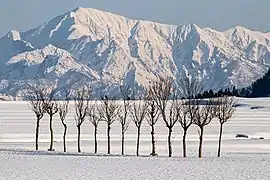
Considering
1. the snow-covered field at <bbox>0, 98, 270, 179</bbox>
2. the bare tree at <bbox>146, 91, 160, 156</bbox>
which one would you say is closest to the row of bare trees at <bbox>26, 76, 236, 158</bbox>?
the bare tree at <bbox>146, 91, 160, 156</bbox>

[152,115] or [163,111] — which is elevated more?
[163,111]

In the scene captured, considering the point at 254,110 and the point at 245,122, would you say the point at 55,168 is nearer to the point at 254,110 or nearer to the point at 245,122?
the point at 245,122

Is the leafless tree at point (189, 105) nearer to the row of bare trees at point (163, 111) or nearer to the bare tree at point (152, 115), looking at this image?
the row of bare trees at point (163, 111)

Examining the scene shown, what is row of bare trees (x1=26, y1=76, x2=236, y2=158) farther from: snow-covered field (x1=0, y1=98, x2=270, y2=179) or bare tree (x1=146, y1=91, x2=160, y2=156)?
snow-covered field (x1=0, y1=98, x2=270, y2=179)

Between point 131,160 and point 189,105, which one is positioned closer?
point 131,160

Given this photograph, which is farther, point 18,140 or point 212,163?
point 18,140

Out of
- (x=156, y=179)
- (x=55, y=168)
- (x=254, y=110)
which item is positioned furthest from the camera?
(x=254, y=110)

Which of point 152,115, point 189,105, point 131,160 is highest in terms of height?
point 189,105

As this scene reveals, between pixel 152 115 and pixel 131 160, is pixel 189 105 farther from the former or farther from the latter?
pixel 131 160

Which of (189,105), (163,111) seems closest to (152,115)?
(163,111)

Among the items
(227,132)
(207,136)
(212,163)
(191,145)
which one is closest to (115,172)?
(212,163)

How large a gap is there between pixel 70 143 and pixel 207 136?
19.0m

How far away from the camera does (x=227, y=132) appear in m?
85.9

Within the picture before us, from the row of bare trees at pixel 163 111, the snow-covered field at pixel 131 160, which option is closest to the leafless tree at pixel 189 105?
the row of bare trees at pixel 163 111
